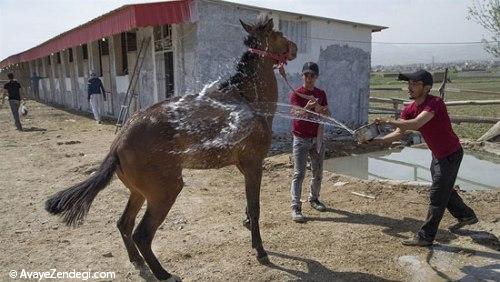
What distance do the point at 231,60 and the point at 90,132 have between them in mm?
5829

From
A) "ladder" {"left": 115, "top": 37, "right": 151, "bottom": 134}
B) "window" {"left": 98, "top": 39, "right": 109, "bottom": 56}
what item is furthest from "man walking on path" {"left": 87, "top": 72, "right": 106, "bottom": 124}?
"window" {"left": 98, "top": 39, "right": 109, "bottom": 56}

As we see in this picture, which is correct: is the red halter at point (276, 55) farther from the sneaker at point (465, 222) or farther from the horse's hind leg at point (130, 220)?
the sneaker at point (465, 222)

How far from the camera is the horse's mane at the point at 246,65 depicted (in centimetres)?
456

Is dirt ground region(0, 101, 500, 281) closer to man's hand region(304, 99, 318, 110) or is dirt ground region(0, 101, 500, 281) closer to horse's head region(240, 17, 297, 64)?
man's hand region(304, 99, 318, 110)

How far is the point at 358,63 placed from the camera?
535 inches

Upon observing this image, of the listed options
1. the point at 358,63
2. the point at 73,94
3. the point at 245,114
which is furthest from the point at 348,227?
the point at 73,94

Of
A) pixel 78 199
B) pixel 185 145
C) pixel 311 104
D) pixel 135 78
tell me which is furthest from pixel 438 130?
pixel 135 78

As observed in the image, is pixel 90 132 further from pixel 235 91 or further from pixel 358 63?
pixel 235 91

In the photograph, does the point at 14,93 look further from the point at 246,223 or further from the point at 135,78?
the point at 246,223

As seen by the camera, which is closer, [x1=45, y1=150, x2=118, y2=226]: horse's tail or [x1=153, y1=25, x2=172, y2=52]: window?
[x1=45, y1=150, x2=118, y2=226]: horse's tail

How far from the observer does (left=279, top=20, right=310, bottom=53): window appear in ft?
38.7

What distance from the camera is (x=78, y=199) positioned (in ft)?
12.3

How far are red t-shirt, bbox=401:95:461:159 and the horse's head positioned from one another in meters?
1.56

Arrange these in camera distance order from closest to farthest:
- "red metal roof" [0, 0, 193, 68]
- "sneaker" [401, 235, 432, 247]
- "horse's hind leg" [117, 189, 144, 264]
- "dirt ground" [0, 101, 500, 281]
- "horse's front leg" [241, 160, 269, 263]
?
"dirt ground" [0, 101, 500, 281] → "horse's hind leg" [117, 189, 144, 264] → "horse's front leg" [241, 160, 269, 263] → "sneaker" [401, 235, 432, 247] → "red metal roof" [0, 0, 193, 68]
